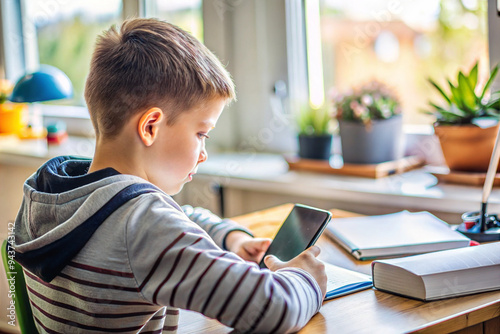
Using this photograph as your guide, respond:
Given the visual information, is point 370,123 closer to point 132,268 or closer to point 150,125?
point 150,125

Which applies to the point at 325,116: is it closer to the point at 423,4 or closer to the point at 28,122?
the point at 423,4

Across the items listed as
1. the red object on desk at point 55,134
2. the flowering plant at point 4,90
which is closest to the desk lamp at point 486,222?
the red object on desk at point 55,134

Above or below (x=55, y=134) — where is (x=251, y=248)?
below

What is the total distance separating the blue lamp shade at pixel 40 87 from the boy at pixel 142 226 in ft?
4.45

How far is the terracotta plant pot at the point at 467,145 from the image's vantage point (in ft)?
4.65

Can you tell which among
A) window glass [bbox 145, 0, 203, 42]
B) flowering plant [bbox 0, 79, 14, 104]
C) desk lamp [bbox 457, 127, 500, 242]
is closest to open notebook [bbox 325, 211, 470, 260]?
desk lamp [bbox 457, 127, 500, 242]

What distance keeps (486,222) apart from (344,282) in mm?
359

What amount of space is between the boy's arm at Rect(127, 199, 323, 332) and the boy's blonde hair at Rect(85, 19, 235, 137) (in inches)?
6.4

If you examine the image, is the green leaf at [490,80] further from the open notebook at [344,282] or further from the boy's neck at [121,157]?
the boy's neck at [121,157]

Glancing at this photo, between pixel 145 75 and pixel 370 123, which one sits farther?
pixel 370 123

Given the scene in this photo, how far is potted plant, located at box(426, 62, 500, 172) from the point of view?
4.65 feet

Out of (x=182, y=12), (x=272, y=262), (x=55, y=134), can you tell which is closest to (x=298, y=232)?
(x=272, y=262)

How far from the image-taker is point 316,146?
5.86 feet

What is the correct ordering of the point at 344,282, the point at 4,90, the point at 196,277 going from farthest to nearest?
the point at 4,90, the point at 344,282, the point at 196,277
